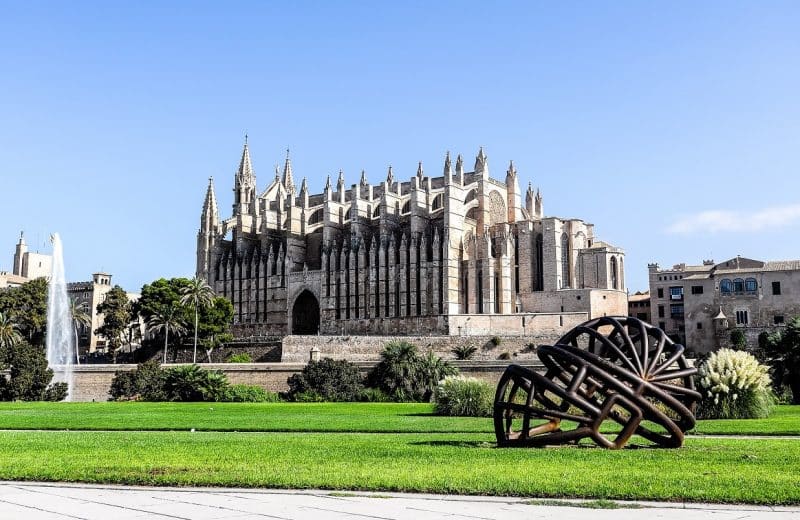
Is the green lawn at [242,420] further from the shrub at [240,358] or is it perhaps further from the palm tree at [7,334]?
the palm tree at [7,334]

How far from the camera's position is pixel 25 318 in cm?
6438

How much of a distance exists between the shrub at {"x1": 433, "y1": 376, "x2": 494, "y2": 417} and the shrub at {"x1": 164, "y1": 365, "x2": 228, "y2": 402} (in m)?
16.6

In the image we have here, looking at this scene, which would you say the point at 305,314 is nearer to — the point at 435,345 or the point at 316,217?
the point at 316,217

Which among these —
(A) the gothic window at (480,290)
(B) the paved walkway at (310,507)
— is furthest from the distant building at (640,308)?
(B) the paved walkway at (310,507)

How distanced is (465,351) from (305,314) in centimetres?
2558

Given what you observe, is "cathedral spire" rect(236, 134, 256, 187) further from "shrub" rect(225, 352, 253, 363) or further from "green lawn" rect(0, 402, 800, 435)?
"green lawn" rect(0, 402, 800, 435)

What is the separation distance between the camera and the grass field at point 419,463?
1037 centimetres

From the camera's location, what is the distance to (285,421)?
82.7 ft

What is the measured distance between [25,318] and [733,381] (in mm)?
53960

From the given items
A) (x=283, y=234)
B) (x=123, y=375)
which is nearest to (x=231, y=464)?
(x=123, y=375)

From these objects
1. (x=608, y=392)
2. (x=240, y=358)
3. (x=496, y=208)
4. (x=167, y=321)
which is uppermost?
(x=496, y=208)

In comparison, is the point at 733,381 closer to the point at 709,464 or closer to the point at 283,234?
the point at 709,464

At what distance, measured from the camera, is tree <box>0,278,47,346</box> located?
63875 millimetres

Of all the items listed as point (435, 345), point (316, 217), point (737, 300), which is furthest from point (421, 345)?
point (316, 217)
